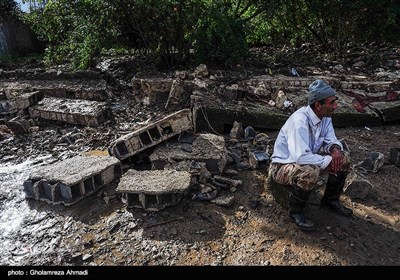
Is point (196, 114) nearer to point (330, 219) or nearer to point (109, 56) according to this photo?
point (330, 219)

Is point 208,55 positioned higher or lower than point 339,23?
lower

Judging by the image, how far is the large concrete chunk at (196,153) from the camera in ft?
13.1

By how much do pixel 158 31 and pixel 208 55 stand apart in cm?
121

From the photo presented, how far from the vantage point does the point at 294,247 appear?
9.64 ft

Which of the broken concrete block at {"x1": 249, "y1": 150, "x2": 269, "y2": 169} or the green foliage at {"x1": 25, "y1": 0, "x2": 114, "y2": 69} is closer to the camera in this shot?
the broken concrete block at {"x1": 249, "y1": 150, "x2": 269, "y2": 169}

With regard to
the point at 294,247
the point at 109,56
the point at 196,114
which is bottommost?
the point at 294,247

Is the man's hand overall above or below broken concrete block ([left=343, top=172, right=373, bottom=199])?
above

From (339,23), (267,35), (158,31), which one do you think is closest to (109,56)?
(158,31)

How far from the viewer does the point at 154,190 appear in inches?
132

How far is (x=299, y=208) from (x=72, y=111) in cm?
421

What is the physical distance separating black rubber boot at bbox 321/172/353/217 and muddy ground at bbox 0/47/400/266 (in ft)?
0.26

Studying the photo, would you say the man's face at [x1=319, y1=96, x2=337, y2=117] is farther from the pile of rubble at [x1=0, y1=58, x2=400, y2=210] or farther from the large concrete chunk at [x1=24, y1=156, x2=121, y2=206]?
the large concrete chunk at [x1=24, y1=156, x2=121, y2=206]

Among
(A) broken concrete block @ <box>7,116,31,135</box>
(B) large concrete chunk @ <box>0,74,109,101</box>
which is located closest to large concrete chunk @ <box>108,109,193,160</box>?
(A) broken concrete block @ <box>7,116,31,135</box>

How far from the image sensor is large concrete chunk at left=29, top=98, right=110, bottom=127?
18.6ft
